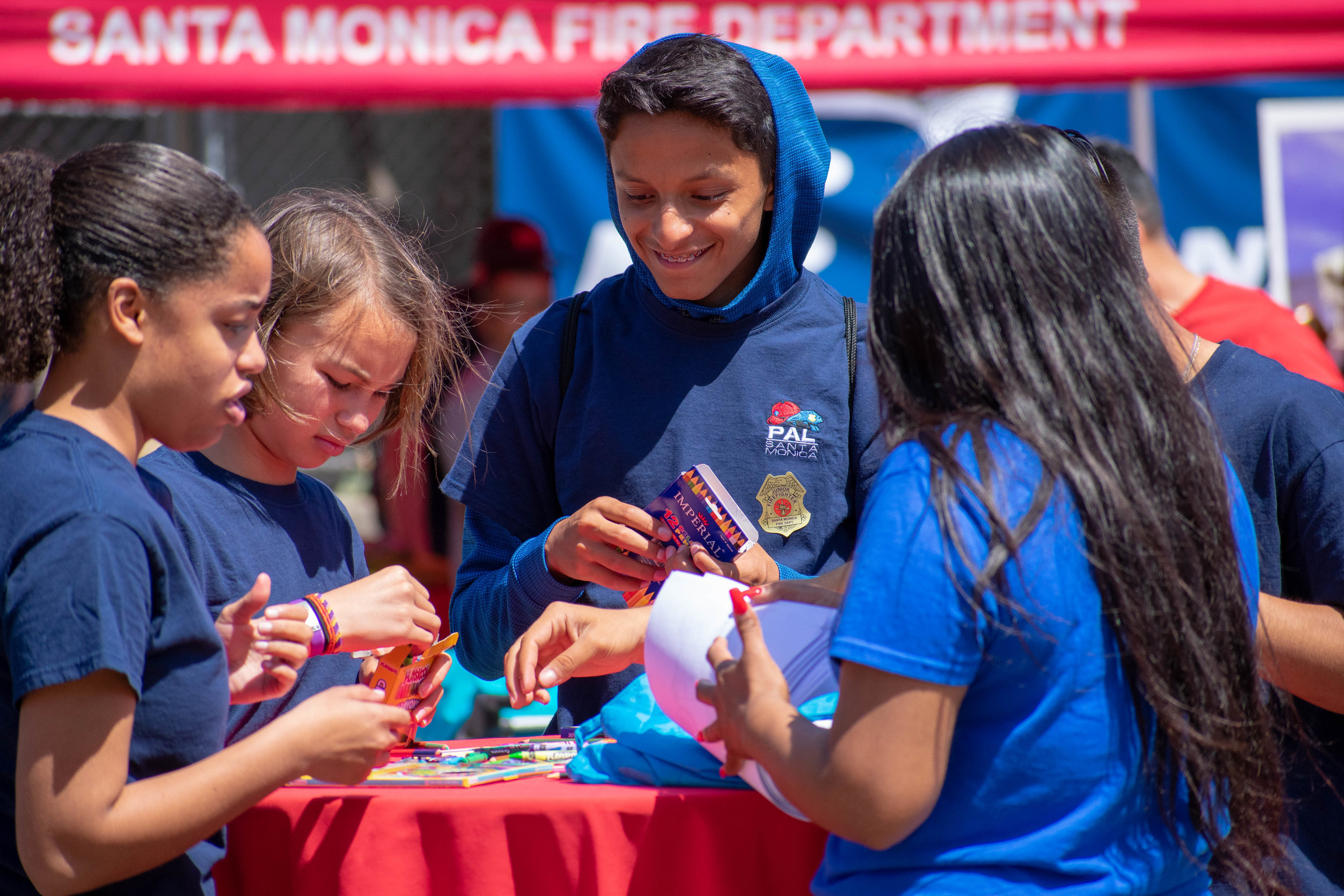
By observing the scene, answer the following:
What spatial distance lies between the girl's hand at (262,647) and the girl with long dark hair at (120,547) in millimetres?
129

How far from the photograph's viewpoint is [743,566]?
71.4 inches

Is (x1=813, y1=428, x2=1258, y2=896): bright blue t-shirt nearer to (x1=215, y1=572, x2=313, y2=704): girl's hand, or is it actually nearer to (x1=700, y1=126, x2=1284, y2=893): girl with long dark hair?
(x1=700, y1=126, x2=1284, y2=893): girl with long dark hair

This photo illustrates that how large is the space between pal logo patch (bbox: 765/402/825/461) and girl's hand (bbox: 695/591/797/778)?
23.4 inches

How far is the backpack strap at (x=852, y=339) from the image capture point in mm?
2096

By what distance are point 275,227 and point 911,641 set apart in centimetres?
151

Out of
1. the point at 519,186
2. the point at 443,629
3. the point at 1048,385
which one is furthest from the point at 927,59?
the point at 1048,385

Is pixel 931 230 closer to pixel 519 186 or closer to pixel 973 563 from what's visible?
pixel 973 563

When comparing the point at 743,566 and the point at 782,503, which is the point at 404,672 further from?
the point at 782,503

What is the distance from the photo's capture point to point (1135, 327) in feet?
4.47

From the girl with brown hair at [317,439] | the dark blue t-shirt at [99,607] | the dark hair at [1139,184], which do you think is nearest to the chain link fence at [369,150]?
the dark hair at [1139,184]

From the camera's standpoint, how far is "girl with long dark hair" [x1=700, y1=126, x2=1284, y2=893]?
48.7 inches

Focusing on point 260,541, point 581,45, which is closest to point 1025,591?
point 260,541

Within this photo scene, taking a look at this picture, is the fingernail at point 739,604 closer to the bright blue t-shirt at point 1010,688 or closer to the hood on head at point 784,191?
the bright blue t-shirt at point 1010,688

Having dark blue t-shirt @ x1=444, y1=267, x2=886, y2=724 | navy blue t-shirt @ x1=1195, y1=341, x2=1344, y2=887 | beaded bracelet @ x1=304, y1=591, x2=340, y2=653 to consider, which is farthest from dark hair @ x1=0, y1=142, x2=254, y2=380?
navy blue t-shirt @ x1=1195, y1=341, x2=1344, y2=887
